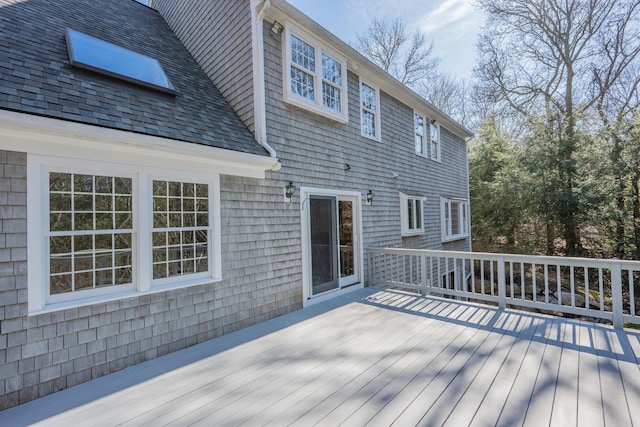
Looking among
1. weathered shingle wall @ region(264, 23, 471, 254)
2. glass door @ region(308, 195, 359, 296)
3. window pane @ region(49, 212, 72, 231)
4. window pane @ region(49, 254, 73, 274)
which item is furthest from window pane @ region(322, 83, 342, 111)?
window pane @ region(49, 254, 73, 274)

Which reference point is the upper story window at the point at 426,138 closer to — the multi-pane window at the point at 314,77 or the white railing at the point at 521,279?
the white railing at the point at 521,279

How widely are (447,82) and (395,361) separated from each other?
18.8 m

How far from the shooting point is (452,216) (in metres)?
11.2

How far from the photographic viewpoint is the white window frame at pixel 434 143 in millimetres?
10008

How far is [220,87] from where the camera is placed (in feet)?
17.9

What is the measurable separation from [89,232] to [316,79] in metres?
4.29

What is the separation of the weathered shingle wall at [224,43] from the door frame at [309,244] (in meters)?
1.55

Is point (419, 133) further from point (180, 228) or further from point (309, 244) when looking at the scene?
point (180, 228)

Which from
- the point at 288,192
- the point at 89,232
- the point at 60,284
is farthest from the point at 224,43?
the point at 60,284

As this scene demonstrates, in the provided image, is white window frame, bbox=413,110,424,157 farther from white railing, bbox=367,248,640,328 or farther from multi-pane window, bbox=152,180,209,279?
multi-pane window, bbox=152,180,209,279

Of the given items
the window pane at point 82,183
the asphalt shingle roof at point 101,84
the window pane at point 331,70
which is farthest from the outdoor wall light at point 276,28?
the window pane at point 82,183

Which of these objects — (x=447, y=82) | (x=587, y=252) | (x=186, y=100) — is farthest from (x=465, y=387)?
(x=447, y=82)

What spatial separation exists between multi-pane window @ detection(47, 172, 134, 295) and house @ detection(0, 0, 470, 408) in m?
0.01

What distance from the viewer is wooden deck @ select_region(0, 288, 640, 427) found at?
229 cm
